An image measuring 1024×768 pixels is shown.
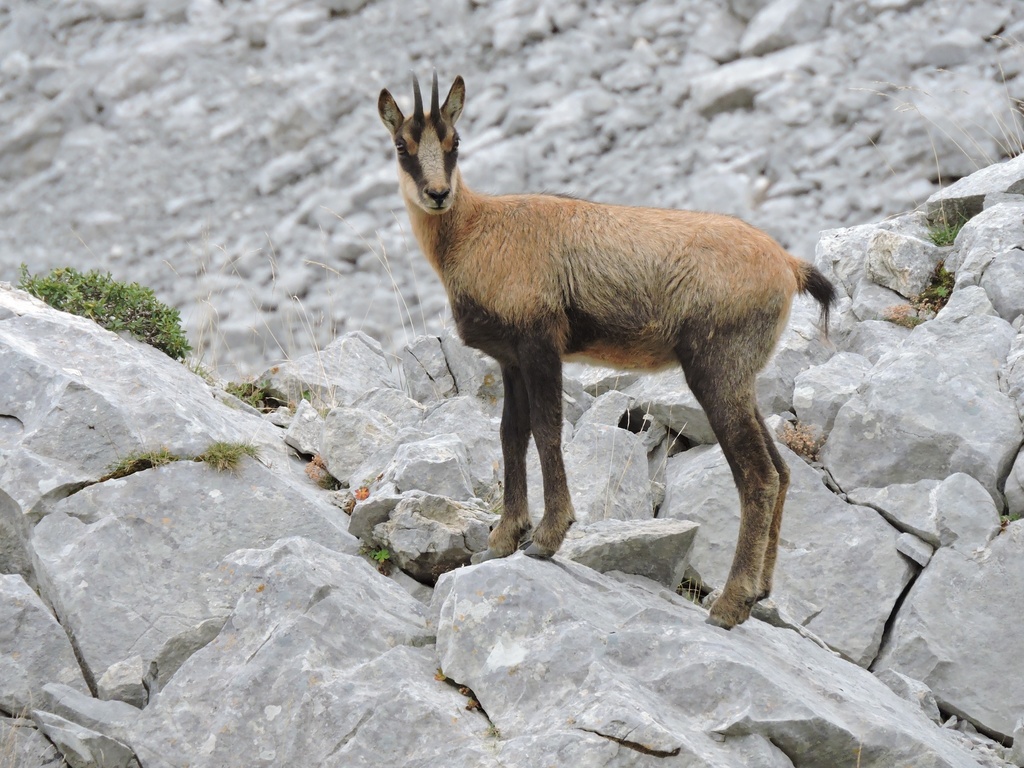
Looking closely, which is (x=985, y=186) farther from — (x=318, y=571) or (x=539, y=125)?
(x=539, y=125)

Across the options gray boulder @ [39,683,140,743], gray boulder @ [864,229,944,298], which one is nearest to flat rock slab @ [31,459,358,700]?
gray boulder @ [39,683,140,743]

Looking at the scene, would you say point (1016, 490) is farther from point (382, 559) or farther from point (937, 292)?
point (382, 559)

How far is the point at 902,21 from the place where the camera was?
26.2m

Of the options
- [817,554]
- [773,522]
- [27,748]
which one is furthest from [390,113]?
[817,554]

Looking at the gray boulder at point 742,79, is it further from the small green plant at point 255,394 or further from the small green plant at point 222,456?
the small green plant at point 222,456

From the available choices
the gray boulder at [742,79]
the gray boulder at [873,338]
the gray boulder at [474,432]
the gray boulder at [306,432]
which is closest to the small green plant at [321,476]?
the gray boulder at [306,432]

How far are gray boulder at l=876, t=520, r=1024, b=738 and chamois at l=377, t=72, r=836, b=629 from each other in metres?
1.94

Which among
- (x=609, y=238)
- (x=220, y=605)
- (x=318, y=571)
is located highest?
(x=609, y=238)

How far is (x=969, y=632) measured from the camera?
367 inches

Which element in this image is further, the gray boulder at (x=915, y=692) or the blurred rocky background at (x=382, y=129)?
the blurred rocky background at (x=382, y=129)

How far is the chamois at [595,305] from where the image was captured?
7895 mm

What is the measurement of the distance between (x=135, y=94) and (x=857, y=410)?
84.9 feet

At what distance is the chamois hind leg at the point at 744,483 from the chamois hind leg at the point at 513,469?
136 centimetres

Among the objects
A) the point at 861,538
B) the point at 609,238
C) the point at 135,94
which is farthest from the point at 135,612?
the point at 135,94
